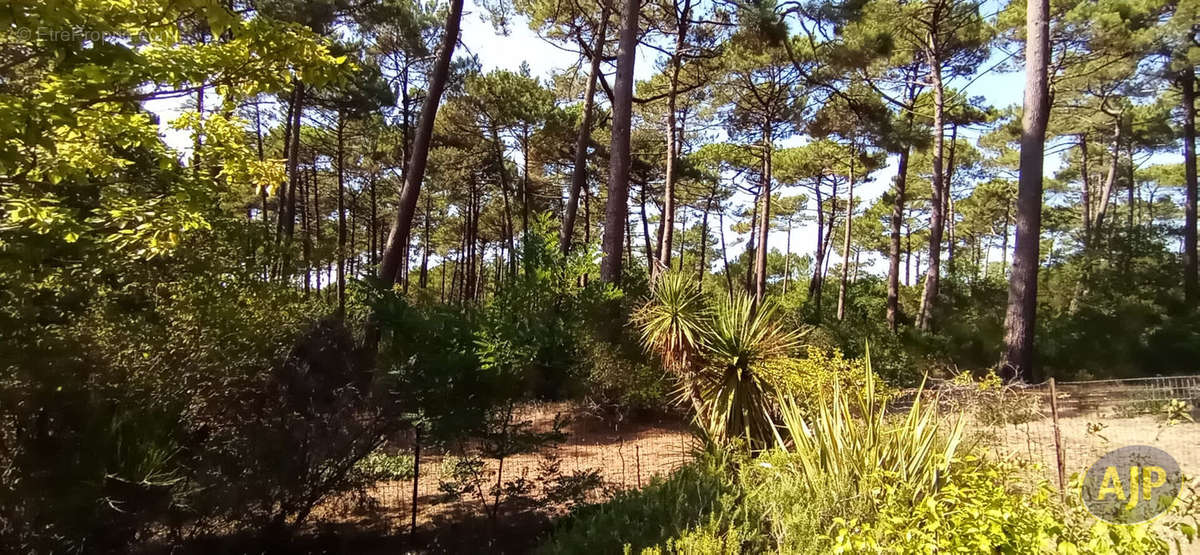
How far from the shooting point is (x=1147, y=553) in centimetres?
232

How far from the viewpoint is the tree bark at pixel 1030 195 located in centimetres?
918

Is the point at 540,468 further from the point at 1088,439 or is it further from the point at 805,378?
the point at 1088,439

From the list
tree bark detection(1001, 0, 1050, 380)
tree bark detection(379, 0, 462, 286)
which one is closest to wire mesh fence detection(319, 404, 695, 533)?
tree bark detection(379, 0, 462, 286)

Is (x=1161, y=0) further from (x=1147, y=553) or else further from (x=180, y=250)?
(x=180, y=250)

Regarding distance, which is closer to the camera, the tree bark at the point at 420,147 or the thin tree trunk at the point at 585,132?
the tree bark at the point at 420,147

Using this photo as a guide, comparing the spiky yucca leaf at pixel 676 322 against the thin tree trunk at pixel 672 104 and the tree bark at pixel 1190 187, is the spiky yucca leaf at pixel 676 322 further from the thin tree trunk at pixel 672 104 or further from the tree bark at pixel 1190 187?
the tree bark at pixel 1190 187

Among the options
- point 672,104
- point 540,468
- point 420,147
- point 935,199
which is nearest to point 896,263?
point 935,199

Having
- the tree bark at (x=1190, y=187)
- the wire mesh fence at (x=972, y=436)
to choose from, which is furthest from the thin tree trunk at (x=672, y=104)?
the tree bark at (x=1190, y=187)

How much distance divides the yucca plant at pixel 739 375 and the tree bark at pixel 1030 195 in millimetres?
6054

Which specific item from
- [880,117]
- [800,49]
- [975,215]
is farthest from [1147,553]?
[975,215]

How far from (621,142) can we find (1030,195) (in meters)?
6.55

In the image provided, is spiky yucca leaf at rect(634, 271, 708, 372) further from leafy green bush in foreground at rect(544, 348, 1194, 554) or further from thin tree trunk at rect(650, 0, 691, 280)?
thin tree trunk at rect(650, 0, 691, 280)

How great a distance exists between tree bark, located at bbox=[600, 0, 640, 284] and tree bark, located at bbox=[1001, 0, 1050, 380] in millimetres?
6211

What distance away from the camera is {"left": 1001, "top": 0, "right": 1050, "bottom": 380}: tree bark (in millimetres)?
9180
